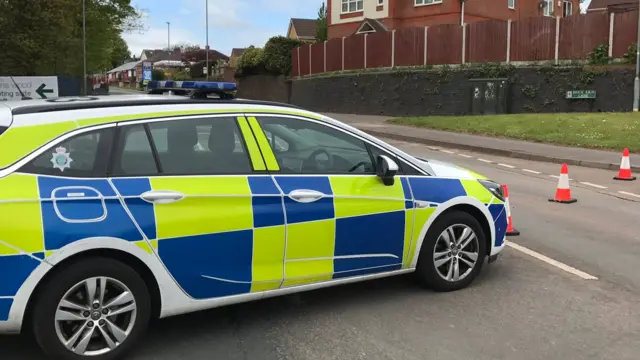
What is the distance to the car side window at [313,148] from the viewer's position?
14.9 ft

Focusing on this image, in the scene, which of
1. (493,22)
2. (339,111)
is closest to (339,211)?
(493,22)

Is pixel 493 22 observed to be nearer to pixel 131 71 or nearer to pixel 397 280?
pixel 397 280

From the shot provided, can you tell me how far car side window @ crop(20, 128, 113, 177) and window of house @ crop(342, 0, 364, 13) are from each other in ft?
137

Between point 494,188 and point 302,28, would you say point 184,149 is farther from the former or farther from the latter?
point 302,28

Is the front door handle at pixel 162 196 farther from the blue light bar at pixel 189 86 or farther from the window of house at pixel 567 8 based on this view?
the window of house at pixel 567 8

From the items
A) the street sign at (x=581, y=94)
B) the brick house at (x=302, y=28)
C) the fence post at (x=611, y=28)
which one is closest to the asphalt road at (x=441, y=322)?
the street sign at (x=581, y=94)

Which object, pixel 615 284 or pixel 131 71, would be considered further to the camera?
pixel 131 71

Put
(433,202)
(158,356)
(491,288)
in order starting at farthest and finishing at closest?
(491,288) → (433,202) → (158,356)

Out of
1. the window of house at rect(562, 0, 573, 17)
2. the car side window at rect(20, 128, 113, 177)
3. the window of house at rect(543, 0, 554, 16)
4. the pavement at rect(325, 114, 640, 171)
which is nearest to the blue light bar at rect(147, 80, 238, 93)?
the car side window at rect(20, 128, 113, 177)

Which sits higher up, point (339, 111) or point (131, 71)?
point (131, 71)

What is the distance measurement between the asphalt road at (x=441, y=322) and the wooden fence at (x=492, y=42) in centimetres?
2165

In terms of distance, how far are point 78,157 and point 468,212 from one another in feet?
10.1

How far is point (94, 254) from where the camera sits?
372 centimetres

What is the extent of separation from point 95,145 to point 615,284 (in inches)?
173
